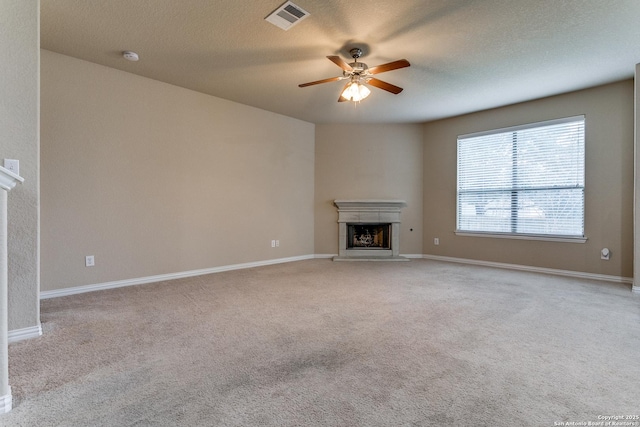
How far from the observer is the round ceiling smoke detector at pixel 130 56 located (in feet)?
10.5

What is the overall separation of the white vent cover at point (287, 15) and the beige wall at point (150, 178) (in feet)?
7.08

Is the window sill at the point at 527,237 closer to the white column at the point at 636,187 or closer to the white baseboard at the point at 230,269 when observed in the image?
the white baseboard at the point at 230,269

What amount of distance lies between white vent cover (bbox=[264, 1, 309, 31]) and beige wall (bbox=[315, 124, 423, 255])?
3310 mm

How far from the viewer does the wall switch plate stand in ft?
6.92

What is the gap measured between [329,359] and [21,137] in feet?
8.85

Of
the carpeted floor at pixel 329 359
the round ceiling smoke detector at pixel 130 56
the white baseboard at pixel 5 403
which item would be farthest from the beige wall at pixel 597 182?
the white baseboard at pixel 5 403

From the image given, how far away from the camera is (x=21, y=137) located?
219cm

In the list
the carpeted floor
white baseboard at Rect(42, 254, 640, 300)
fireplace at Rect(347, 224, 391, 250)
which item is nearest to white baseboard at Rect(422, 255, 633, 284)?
white baseboard at Rect(42, 254, 640, 300)

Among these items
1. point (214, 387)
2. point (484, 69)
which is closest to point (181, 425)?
point (214, 387)

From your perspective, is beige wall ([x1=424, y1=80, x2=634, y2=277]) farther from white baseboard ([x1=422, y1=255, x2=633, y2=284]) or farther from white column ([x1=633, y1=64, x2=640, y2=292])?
white column ([x1=633, y1=64, x2=640, y2=292])

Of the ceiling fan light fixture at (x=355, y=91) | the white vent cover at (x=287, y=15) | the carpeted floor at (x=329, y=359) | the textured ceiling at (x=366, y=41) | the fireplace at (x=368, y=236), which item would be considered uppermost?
the textured ceiling at (x=366, y=41)

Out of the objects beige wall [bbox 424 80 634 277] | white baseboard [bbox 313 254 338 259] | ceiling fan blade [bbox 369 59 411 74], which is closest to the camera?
ceiling fan blade [bbox 369 59 411 74]

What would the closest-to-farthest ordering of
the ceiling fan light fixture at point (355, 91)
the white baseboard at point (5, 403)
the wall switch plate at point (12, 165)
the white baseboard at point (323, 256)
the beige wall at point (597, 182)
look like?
the white baseboard at point (5, 403)
the wall switch plate at point (12, 165)
the ceiling fan light fixture at point (355, 91)
the beige wall at point (597, 182)
the white baseboard at point (323, 256)

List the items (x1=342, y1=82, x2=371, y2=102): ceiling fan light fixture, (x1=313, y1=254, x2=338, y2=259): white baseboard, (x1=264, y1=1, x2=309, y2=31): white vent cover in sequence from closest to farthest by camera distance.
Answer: (x1=264, y1=1, x2=309, y2=31): white vent cover, (x1=342, y1=82, x2=371, y2=102): ceiling fan light fixture, (x1=313, y1=254, x2=338, y2=259): white baseboard
